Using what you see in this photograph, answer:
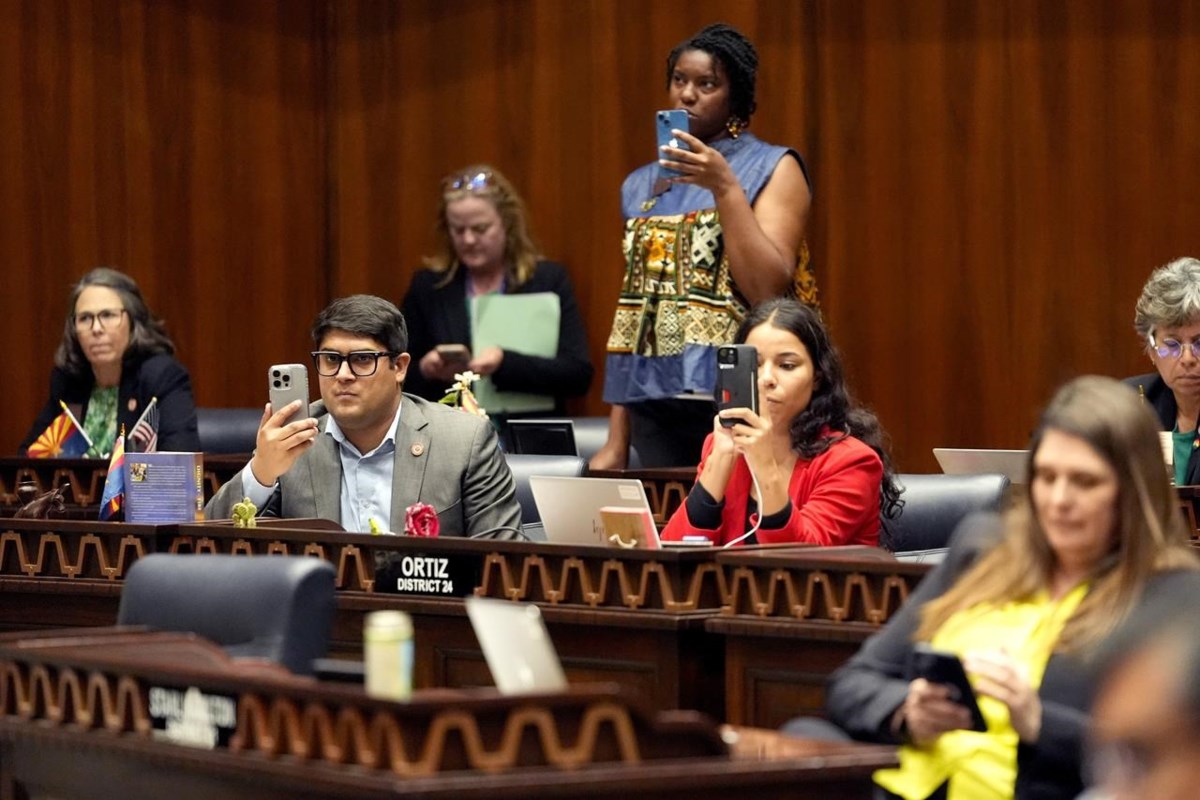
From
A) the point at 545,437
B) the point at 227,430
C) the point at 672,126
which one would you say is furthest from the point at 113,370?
the point at 672,126

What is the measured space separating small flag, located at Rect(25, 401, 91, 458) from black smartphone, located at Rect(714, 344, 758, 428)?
2578 millimetres

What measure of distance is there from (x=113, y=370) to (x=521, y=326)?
1526 millimetres

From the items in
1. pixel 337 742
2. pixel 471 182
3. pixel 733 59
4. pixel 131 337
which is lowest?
pixel 337 742

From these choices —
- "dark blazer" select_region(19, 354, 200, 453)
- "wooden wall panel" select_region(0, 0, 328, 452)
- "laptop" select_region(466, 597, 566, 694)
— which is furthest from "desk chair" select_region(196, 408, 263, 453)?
"laptop" select_region(466, 597, 566, 694)

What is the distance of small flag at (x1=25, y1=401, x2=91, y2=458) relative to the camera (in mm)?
6023

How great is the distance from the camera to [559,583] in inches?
145

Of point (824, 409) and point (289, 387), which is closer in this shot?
point (824, 409)

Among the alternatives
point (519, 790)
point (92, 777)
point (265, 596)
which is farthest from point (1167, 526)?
point (92, 777)

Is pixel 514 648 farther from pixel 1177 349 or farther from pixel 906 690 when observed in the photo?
pixel 1177 349

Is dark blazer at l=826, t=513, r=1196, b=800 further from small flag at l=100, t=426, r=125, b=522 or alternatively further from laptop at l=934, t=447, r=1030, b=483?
small flag at l=100, t=426, r=125, b=522

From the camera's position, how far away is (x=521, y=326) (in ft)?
23.5

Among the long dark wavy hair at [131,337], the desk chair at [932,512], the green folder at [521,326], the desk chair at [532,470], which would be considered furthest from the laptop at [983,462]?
the long dark wavy hair at [131,337]

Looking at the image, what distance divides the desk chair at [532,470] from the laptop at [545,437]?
22.0 inches

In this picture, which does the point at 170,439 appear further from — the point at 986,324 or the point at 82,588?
the point at 986,324
